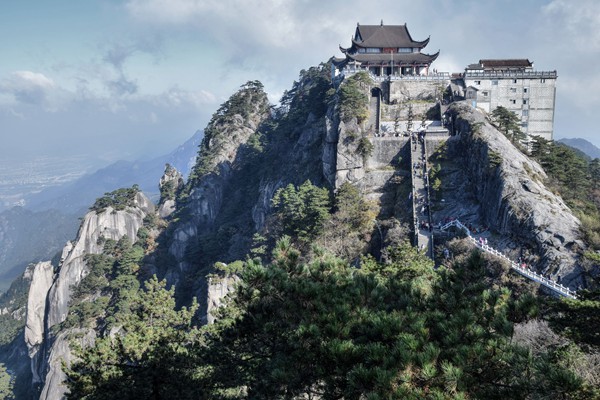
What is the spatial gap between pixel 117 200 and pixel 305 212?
39.2 meters

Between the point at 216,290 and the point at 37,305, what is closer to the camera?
the point at 216,290

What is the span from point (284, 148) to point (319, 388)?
52.5 metres

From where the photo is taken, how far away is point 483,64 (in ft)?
156

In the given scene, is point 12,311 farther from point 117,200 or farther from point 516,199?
point 516,199

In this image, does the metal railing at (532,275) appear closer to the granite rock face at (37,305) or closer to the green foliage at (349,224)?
the green foliage at (349,224)

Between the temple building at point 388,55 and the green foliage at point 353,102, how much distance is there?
248 inches

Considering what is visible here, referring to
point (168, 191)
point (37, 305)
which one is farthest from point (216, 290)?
point (168, 191)

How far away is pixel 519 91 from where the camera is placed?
46.6 m

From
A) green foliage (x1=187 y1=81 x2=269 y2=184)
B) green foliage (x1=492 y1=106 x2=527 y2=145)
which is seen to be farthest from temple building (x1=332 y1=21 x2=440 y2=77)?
green foliage (x1=187 y1=81 x2=269 y2=184)

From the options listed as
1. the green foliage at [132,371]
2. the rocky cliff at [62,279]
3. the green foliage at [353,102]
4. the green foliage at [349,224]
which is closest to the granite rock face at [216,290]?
the green foliage at [349,224]

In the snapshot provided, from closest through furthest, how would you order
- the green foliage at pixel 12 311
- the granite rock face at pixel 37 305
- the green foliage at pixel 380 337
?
the green foliage at pixel 380 337 < the granite rock face at pixel 37 305 < the green foliage at pixel 12 311

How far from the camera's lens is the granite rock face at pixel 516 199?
83.7ft

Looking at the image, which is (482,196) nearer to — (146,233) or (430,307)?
(430,307)

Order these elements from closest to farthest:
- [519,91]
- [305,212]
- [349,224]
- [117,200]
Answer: [349,224]
[305,212]
[519,91]
[117,200]
